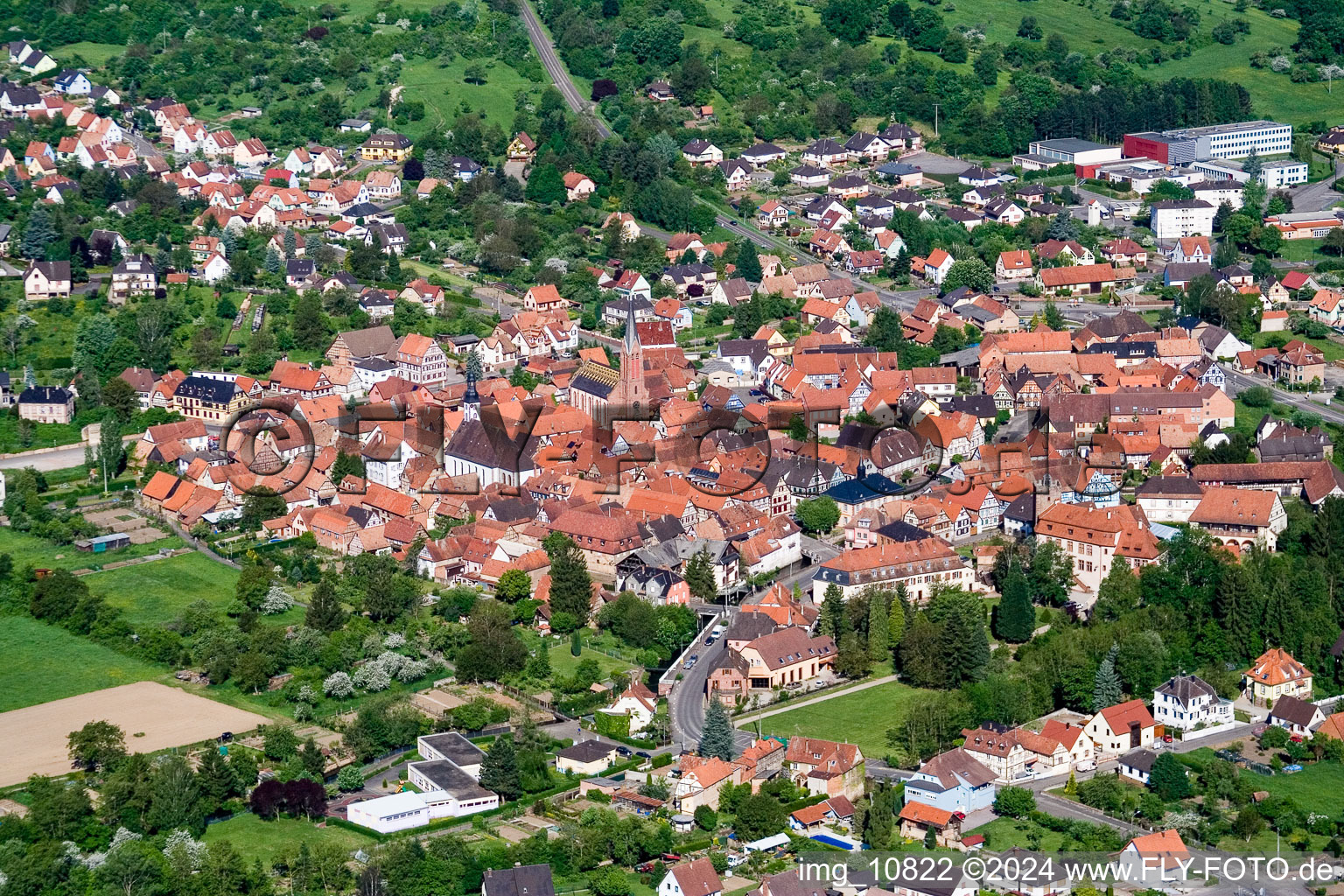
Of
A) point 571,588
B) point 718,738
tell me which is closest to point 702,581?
point 571,588

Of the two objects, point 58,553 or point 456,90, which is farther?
point 456,90

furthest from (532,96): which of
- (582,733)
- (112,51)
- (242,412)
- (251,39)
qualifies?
(582,733)

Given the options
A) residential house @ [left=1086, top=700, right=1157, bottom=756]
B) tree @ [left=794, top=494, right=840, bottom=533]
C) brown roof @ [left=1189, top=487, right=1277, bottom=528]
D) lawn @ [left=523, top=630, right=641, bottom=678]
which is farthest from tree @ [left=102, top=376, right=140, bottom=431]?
residential house @ [left=1086, top=700, right=1157, bottom=756]

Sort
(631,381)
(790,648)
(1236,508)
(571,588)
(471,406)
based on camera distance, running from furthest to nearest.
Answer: (631,381), (471,406), (1236,508), (571,588), (790,648)

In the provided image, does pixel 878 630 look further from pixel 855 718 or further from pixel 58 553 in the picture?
pixel 58 553

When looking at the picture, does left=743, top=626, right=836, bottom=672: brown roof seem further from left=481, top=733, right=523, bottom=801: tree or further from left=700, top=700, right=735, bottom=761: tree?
left=481, top=733, right=523, bottom=801: tree

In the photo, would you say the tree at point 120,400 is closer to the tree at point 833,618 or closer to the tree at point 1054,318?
the tree at point 833,618

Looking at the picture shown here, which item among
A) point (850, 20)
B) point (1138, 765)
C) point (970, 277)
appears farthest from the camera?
point (850, 20)

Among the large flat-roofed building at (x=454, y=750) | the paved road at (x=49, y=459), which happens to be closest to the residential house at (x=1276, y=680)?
the large flat-roofed building at (x=454, y=750)
